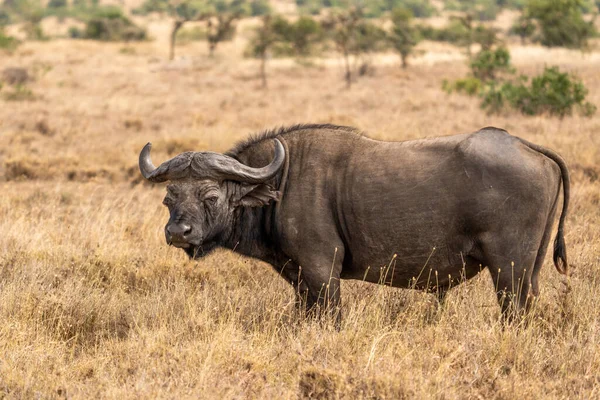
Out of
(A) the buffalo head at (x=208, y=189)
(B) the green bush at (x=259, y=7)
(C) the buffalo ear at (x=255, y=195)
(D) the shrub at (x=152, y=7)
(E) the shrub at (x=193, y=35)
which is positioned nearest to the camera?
(A) the buffalo head at (x=208, y=189)

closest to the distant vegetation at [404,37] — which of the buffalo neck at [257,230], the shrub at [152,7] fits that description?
the shrub at [152,7]

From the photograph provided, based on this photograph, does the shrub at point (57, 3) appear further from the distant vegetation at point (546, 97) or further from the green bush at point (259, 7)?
the distant vegetation at point (546, 97)

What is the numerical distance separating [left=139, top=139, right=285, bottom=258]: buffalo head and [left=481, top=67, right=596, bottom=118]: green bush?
13.9m

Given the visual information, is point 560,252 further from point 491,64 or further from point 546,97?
point 491,64

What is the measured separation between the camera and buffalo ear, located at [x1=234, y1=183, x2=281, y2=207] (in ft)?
19.5

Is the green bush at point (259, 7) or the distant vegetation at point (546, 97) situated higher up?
the distant vegetation at point (546, 97)

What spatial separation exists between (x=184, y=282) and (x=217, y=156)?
6.34ft

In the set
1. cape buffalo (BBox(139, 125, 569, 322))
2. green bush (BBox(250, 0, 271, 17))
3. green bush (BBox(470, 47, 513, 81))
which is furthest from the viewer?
green bush (BBox(250, 0, 271, 17))

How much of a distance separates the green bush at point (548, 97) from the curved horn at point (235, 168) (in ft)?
45.4

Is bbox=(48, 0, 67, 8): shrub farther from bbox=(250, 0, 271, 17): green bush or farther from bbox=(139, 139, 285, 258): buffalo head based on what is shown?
bbox=(139, 139, 285, 258): buffalo head

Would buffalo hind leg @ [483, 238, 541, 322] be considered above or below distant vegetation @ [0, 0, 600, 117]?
above

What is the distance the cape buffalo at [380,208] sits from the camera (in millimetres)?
Answer: 5605

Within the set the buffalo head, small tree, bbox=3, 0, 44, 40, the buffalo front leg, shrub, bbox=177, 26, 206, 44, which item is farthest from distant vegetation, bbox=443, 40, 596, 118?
small tree, bbox=3, 0, 44, 40

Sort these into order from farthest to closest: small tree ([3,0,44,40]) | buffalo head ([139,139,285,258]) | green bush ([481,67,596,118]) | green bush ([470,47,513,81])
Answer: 1. small tree ([3,0,44,40])
2. green bush ([470,47,513,81])
3. green bush ([481,67,596,118])
4. buffalo head ([139,139,285,258])
